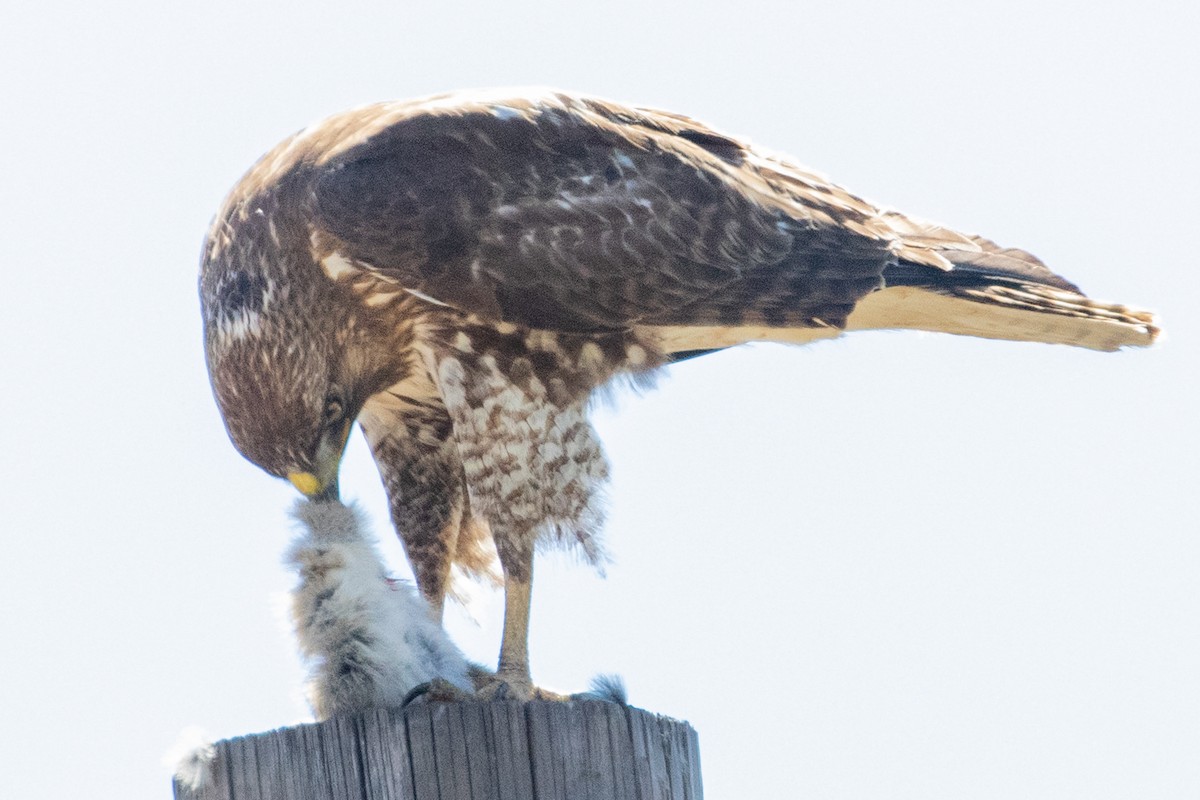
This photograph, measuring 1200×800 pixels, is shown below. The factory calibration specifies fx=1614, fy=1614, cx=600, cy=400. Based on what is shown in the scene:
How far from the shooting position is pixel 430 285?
4.51 metres

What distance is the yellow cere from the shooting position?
458cm

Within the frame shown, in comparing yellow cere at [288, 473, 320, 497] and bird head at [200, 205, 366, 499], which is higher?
bird head at [200, 205, 366, 499]

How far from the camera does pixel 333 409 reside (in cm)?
475

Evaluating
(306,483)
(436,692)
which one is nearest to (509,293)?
(306,483)

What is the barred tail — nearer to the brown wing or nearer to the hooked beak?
the brown wing

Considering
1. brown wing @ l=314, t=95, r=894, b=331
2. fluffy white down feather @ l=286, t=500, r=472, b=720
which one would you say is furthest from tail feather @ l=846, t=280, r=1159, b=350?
fluffy white down feather @ l=286, t=500, r=472, b=720

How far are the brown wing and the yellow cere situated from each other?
61 cm

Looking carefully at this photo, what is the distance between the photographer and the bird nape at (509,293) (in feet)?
14.9

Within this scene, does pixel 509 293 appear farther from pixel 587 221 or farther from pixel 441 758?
pixel 441 758

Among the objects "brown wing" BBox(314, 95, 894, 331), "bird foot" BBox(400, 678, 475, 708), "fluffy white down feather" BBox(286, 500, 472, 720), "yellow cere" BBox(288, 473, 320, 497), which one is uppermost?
"brown wing" BBox(314, 95, 894, 331)

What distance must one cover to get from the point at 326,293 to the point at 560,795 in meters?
2.15

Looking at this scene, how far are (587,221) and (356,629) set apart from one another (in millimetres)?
1547

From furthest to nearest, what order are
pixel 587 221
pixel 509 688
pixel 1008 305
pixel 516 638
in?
pixel 1008 305
pixel 587 221
pixel 516 638
pixel 509 688

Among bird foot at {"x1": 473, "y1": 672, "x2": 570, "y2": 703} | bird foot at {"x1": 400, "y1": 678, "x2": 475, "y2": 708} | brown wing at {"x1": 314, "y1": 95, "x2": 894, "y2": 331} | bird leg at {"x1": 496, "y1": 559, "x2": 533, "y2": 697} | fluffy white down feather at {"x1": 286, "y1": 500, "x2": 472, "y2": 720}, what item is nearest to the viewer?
bird foot at {"x1": 400, "y1": 678, "x2": 475, "y2": 708}
